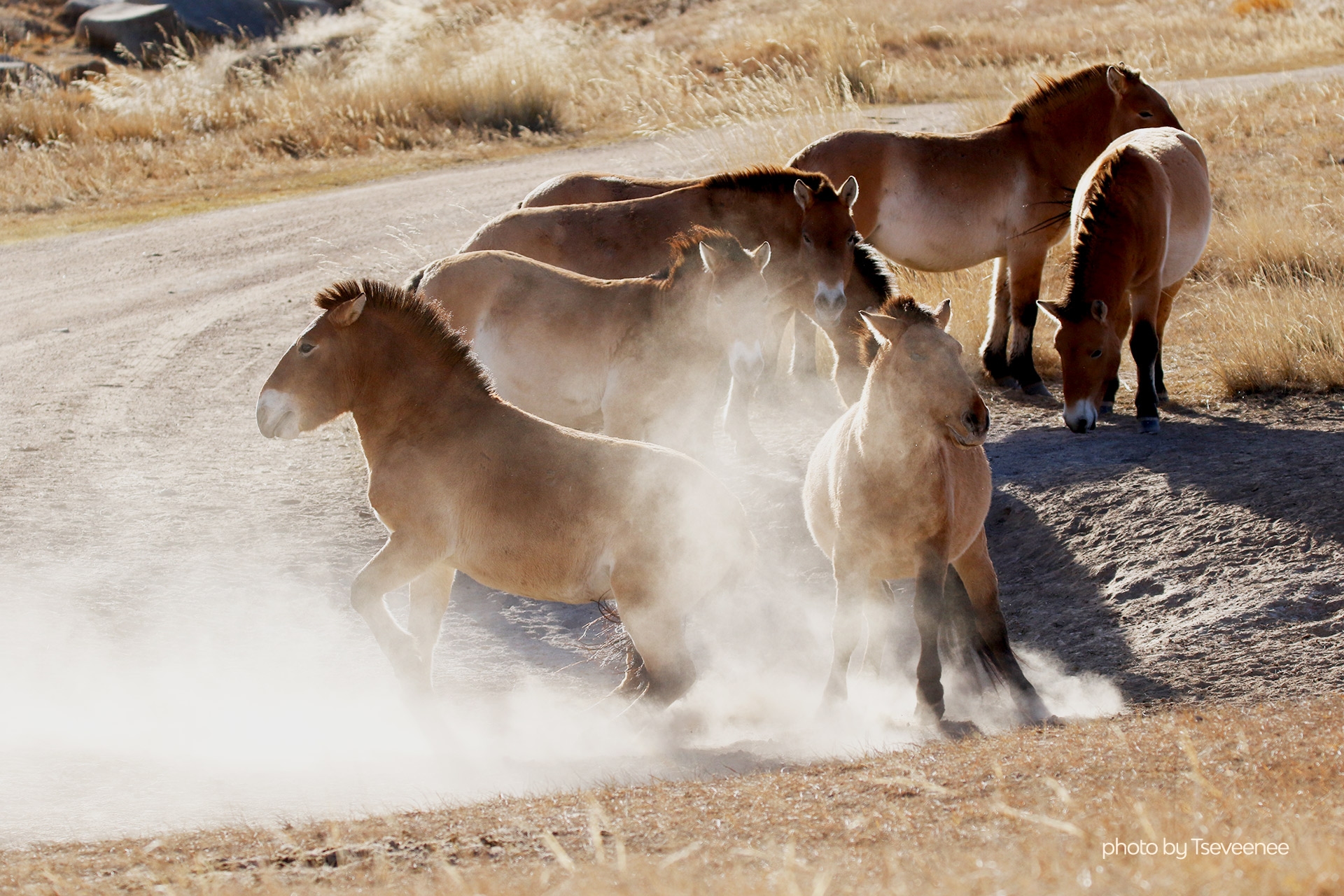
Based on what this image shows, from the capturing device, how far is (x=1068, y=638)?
6.34 meters

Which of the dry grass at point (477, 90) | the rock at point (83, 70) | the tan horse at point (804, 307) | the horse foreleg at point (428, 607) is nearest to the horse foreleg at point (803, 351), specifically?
the tan horse at point (804, 307)

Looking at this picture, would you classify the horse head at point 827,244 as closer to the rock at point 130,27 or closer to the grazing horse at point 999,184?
the grazing horse at point 999,184

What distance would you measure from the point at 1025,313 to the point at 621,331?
4169 mm

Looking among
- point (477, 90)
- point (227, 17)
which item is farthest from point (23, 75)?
point (227, 17)

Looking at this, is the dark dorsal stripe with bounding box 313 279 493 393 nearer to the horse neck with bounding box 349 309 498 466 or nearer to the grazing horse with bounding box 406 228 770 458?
the horse neck with bounding box 349 309 498 466

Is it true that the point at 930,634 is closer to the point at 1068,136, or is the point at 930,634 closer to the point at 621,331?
the point at 621,331

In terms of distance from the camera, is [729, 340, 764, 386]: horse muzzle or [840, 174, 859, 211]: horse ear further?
[840, 174, 859, 211]: horse ear

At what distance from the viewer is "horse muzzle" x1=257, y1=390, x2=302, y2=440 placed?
552cm

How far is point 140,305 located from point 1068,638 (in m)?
11.4

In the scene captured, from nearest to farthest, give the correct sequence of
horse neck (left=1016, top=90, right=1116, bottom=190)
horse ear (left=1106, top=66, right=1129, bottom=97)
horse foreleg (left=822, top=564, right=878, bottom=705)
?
horse foreleg (left=822, top=564, right=878, bottom=705) → horse neck (left=1016, top=90, right=1116, bottom=190) → horse ear (left=1106, top=66, right=1129, bottom=97)

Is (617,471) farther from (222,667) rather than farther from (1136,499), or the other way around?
(1136,499)

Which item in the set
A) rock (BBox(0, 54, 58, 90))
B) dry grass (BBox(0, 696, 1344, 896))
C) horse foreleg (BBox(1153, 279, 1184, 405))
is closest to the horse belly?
horse foreleg (BBox(1153, 279, 1184, 405))

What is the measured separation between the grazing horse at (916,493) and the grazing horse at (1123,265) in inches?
121

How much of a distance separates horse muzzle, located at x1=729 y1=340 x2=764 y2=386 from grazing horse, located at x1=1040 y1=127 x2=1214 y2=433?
2359mm
